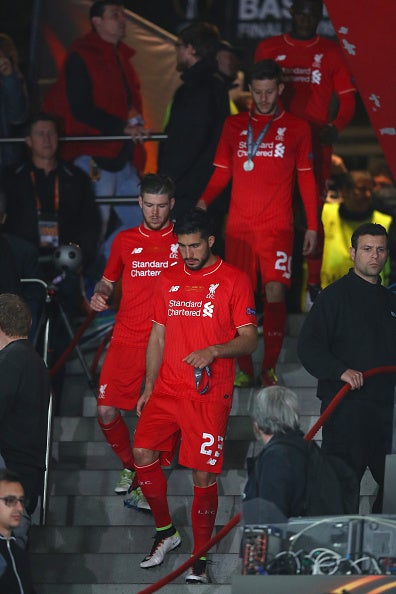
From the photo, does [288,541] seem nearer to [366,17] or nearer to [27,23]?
[366,17]

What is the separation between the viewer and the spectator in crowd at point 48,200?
11422mm

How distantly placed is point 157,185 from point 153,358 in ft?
3.89

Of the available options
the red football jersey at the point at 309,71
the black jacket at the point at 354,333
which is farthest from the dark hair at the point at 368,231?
the red football jersey at the point at 309,71

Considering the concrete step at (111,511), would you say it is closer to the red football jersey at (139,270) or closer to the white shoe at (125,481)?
the white shoe at (125,481)

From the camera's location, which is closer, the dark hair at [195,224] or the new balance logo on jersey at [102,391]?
the dark hair at [195,224]

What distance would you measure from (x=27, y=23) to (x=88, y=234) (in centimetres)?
566

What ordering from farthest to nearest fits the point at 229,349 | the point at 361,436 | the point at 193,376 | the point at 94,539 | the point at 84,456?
1. the point at 84,456
2. the point at 94,539
3. the point at 193,376
4. the point at 229,349
5. the point at 361,436

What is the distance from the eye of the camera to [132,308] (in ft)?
32.2

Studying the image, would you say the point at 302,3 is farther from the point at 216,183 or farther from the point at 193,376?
the point at 193,376

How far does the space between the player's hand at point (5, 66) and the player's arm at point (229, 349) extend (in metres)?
3.94

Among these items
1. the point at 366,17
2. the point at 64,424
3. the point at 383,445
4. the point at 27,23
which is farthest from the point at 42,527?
the point at 27,23

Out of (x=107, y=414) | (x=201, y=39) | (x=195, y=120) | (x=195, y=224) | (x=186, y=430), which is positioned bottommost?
(x=107, y=414)

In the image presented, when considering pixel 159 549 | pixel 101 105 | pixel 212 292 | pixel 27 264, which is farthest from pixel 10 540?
pixel 101 105

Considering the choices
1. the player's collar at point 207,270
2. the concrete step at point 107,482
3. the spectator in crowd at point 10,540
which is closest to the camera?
the spectator in crowd at point 10,540
